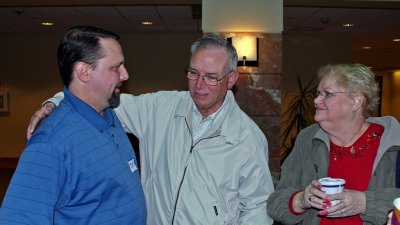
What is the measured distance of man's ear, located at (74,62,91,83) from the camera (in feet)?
4.98

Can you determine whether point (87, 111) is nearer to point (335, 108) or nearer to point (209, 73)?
point (209, 73)

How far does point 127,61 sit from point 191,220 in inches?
328

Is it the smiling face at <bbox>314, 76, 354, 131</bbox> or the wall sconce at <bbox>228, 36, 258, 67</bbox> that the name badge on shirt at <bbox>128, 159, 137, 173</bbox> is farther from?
the wall sconce at <bbox>228, 36, 258, 67</bbox>

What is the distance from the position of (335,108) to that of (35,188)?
4.05 feet

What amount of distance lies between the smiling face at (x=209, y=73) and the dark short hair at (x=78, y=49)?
19.1 inches

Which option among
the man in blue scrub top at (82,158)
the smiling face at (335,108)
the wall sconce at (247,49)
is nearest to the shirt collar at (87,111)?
the man in blue scrub top at (82,158)

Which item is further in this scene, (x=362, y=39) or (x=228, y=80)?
(x=362, y=39)

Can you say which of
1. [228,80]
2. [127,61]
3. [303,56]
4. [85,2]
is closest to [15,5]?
[85,2]

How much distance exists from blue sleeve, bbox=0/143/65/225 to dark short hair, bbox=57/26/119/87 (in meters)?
0.35

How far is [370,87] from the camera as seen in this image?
6.12 feet

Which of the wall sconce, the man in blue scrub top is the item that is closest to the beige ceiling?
the wall sconce

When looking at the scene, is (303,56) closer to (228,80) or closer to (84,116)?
(228,80)

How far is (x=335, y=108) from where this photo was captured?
183cm

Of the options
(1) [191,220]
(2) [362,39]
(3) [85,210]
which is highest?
(2) [362,39]
